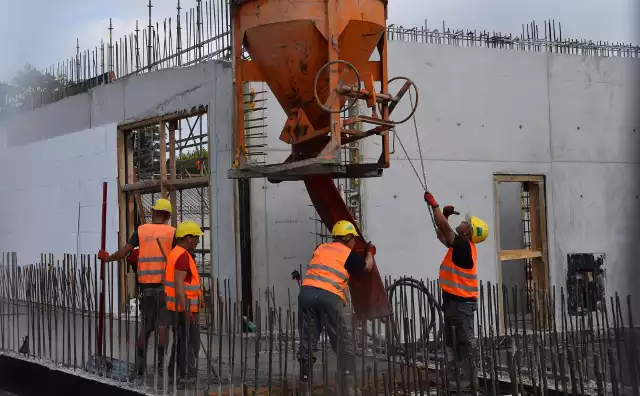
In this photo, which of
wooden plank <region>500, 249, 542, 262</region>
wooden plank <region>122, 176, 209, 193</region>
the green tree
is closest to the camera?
wooden plank <region>122, 176, 209, 193</region>

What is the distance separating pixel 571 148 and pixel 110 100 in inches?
302

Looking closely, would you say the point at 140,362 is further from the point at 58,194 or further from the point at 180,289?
the point at 58,194

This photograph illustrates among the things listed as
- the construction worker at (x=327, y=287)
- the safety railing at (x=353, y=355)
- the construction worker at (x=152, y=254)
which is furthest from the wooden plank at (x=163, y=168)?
the construction worker at (x=327, y=287)

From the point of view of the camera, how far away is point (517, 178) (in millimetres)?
11742

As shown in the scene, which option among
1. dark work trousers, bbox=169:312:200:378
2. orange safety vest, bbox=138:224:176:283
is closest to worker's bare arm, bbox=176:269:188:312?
dark work trousers, bbox=169:312:200:378

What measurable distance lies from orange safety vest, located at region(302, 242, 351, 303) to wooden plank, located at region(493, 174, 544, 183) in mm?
5614

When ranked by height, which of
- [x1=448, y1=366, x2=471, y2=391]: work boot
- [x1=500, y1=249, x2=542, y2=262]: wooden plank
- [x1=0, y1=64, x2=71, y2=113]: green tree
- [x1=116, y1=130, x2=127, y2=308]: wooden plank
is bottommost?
[x1=448, y1=366, x2=471, y2=391]: work boot

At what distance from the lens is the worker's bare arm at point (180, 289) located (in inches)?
248

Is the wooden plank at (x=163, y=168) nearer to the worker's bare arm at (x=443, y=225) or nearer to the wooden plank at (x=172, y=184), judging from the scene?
the wooden plank at (x=172, y=184)

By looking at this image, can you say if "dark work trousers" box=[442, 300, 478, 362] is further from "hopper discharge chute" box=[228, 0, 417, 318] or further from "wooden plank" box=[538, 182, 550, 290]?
"wooden plank" box=[538, 182, 550, 290]

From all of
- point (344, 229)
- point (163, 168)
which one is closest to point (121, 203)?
point (163, 168)

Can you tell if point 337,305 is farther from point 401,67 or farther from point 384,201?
point 401,67

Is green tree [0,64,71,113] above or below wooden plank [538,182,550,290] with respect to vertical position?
above

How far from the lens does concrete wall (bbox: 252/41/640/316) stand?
1048cm
